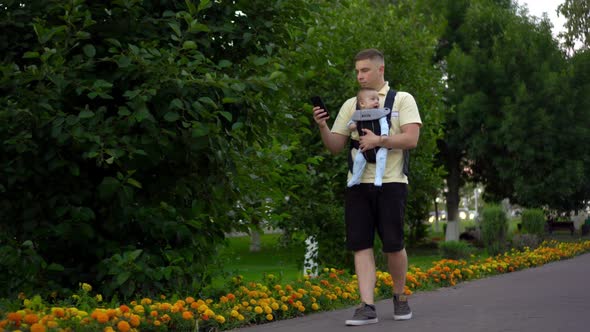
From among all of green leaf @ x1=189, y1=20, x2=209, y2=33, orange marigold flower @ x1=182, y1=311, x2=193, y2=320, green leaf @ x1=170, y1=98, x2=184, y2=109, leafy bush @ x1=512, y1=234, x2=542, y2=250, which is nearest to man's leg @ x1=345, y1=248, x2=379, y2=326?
orange marigold flower @ x1=182, y1=311, x2=193, y2=320

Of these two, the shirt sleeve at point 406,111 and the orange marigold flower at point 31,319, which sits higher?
the shirt sleeve at point 406,111

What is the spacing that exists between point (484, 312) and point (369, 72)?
2.17m

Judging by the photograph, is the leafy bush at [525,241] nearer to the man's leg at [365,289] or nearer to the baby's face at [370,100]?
the man's leg at [365,289]

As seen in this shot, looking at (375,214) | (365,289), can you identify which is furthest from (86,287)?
(375,214)

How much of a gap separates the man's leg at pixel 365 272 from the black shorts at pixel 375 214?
52mm

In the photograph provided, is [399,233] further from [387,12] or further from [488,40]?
[488,40]

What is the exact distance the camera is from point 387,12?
60.3ft

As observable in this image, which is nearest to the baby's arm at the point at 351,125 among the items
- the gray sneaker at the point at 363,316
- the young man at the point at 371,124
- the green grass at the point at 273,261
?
the young man at the point at 371,124

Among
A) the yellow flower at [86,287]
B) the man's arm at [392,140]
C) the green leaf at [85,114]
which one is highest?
the green leaf at [85,114]

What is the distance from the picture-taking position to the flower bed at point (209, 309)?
195 inches

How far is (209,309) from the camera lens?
19.0 feet

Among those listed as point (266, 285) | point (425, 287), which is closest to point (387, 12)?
point (425, 287)

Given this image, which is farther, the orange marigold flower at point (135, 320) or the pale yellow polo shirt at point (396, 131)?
the pale yellow polo shirt at point (396, 131)

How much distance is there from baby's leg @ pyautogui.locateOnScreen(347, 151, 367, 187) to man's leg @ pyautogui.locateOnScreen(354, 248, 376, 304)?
527 mm
